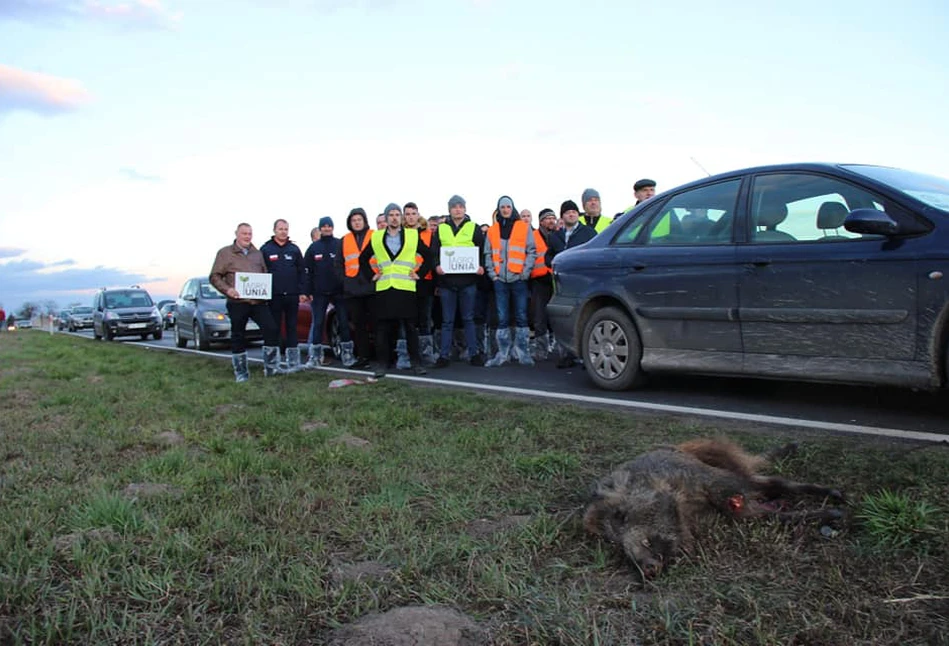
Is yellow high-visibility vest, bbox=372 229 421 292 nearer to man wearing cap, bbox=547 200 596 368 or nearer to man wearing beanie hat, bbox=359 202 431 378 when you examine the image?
man wearing beanie hat, bbox=359 202 431 378

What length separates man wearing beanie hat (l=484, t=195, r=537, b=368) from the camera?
9.15m

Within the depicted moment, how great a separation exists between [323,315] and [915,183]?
25.7 feet

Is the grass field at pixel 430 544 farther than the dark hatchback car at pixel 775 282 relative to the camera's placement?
No

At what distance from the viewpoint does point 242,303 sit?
8922 millimetres

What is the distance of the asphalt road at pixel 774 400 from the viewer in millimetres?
4676

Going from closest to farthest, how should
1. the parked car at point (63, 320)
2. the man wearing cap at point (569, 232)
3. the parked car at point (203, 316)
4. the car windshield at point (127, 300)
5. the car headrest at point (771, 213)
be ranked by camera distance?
the car headrest at point (771, 213) → the man wearing cap at point (569, 232) → the parked car at point (203, 316) → the car windshield at point (127, 300) → the parked car at point (63, 320)

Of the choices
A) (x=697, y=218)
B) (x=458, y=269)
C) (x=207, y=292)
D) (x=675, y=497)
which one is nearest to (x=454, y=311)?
(x=458, y=269)

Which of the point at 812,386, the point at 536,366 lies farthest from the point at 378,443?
the point at 536,366

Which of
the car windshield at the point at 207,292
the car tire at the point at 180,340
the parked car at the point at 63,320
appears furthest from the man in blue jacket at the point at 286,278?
the parked car at the point at 63,320

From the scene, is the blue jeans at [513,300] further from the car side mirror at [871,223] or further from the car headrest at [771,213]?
the car side mirror at [871,223]

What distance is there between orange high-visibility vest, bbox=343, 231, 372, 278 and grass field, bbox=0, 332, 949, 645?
15.4 feet

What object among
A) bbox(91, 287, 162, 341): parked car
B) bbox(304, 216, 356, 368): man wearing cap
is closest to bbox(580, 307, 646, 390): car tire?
bbox(304, 216, 356, 368): man wearing cap

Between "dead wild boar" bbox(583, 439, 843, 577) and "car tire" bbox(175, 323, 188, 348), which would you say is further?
"car tire" bbox(175, 323, 188, 348)

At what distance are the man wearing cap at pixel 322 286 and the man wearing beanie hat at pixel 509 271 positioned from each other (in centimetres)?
219
